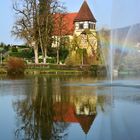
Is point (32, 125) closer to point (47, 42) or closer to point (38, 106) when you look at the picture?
point (38, 106)

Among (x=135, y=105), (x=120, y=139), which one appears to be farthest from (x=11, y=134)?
(x=135, y=105)

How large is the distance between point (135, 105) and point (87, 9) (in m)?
82.9

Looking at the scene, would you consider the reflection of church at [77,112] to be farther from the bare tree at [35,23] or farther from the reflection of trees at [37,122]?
the bare tree at [35,23]

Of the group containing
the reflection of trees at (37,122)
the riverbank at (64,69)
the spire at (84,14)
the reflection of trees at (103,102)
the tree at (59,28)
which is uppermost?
the spire at (84,14)

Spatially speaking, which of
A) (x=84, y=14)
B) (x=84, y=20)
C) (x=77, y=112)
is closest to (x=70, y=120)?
(x=77, y=112)

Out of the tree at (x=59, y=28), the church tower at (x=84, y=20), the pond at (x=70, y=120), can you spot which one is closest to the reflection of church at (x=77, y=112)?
the pond at (x=70, y=120)

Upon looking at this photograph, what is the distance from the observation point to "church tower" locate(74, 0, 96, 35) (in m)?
96.7

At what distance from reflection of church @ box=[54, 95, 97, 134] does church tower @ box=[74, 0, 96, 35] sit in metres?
78.8

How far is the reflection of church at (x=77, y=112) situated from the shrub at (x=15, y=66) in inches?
1373

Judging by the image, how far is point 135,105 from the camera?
54.1 ft

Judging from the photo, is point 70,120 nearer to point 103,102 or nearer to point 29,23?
point 103,102

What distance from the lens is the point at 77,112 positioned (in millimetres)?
14320

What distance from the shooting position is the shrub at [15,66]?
53.0 meters

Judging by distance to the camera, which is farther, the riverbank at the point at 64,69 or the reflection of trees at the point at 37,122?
the riverbank at the point at 64,69
